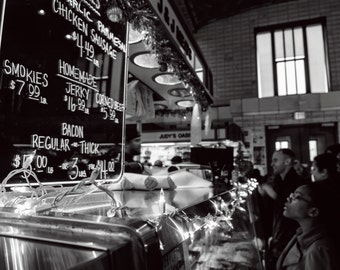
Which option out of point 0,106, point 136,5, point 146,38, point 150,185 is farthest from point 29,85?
point 146,38

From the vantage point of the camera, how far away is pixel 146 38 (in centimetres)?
248

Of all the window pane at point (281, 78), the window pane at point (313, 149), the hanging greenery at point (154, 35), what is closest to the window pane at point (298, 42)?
the window pane at point (281, 78)

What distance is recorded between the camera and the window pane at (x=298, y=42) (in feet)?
28.9

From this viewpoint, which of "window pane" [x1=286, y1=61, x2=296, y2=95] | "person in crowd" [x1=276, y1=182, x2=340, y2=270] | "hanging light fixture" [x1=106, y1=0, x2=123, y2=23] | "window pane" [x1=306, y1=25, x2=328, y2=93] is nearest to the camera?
"hanging light fixture" [x1=106, y1=0, x2=123, y2=23]

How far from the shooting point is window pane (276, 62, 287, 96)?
29.0ft

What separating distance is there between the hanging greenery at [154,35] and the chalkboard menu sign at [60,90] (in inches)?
9.3

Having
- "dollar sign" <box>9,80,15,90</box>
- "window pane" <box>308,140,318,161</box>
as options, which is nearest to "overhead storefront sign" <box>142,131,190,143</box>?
"window pane" <box>308,140,318,161</box>

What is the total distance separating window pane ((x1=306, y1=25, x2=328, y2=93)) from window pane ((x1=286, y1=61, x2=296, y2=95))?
48cm

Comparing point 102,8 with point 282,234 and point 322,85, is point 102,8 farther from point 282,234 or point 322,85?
point 322,85

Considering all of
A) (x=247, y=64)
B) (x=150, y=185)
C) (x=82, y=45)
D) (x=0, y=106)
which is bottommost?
(x=150, y=185)

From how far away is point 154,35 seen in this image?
2.36 meters

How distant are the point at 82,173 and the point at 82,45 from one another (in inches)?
24.5

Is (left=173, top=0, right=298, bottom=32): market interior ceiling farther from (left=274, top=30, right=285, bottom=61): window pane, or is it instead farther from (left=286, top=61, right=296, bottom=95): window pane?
(left=286, top=61, right=296, bottom=95): window pane

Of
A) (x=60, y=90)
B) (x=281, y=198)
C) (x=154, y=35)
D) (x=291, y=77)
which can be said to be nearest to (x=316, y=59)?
(x=291, y=77)
